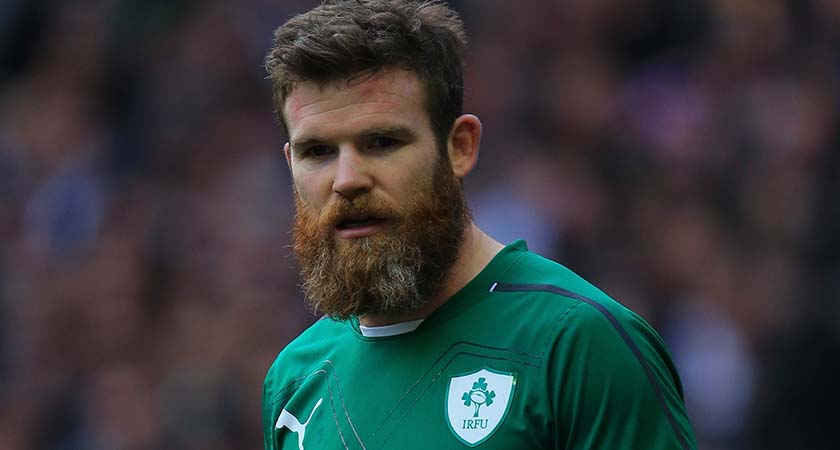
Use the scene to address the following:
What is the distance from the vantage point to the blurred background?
7512mm

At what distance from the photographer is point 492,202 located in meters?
8.17

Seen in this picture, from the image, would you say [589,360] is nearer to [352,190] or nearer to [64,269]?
[352,190]

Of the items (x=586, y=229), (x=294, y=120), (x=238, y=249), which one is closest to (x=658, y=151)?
(x=586, y=229)

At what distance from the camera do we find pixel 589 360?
284 centimetres

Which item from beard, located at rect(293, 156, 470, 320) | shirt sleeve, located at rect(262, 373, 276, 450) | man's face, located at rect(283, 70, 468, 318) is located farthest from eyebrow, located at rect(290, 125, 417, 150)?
shirt sleeve, located at rect(262, 373, 276, 450)

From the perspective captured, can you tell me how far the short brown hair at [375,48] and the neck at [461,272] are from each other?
11.3 inches

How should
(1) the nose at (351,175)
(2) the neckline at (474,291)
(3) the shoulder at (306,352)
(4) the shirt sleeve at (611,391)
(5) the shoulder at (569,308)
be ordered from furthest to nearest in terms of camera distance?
1. (3) the shoulder at (306,352)
2. (2) the neckline at (474,291)
3. (1) the nose at (351,175)
4. (5) the shoulder at (569,308)
5. (4) the shirt sleeve at (611,391)

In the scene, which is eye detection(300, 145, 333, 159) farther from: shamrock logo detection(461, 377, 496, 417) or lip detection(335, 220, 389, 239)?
shamrock logo detection(461, 377, 496, 417)

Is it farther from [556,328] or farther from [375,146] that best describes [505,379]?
[375,146]

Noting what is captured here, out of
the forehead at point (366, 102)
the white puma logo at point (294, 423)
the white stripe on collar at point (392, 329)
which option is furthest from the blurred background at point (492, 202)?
the forehead at point (366, 102)

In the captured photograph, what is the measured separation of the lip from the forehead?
250 mm

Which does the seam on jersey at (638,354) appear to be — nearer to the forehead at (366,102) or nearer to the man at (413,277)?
the man at (413,277)

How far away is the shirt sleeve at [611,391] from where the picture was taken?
9.16 feet

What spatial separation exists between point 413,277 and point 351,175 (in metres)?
0.29
